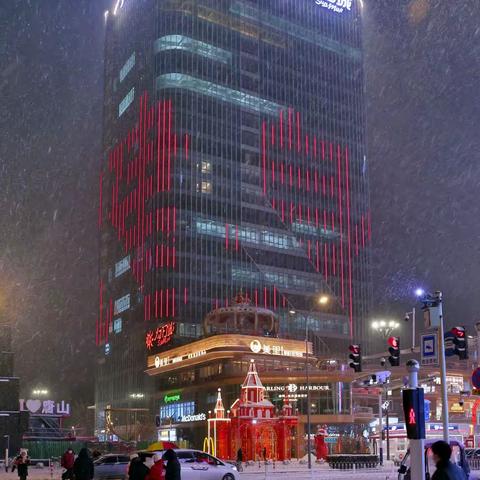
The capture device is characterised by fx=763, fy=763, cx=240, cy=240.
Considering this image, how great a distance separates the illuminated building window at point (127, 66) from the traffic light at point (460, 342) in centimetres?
14488

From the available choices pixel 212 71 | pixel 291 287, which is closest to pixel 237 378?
pixel 291 287

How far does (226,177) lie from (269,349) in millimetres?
49747

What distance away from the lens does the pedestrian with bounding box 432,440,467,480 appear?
1084 cm

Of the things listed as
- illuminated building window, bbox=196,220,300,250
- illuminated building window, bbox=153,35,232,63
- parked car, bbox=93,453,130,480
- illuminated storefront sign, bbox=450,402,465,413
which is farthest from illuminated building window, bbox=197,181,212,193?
parked car, bbox=93,453,130,480

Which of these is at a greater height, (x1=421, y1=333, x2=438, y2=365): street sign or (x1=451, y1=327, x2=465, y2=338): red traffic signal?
(x1=451, y1=327, x2=465, y2=338): red traffic signal

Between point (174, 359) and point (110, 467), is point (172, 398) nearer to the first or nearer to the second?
point (174, 359)

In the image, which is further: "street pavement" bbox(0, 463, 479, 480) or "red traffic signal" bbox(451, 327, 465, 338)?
"street pavement" bbox(0, 463, 479, 480)

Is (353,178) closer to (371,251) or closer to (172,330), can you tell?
(371,251)

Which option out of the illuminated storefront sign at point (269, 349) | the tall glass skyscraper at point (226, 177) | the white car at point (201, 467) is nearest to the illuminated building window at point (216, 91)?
the tall glass skyscraper at point (226, 177)

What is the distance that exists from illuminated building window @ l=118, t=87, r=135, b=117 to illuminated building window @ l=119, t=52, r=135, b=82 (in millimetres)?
5724

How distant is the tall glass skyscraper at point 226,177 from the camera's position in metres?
139

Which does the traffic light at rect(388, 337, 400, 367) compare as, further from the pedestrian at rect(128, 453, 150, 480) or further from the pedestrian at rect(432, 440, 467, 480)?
the pedestrian at rect(432, 440, 467, 480)

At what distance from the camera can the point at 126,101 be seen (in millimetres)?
163000

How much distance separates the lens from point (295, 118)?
534 ft
